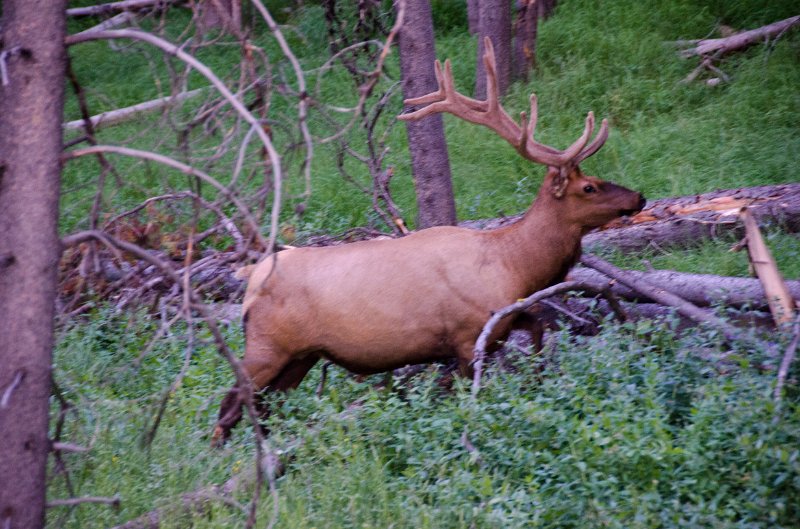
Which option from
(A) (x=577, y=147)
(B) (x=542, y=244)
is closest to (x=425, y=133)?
(A) (x=577, y=147)

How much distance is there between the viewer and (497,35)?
12.5 m

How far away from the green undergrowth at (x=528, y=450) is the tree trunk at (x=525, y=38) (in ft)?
23.8

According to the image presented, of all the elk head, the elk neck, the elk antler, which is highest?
the elk antler

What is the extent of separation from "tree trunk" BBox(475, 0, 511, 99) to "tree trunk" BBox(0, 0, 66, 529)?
864cm

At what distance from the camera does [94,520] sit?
16.7 ft

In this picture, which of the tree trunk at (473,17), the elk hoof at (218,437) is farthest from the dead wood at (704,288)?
the tree trunk at (473,17)

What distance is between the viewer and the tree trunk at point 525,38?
42.1ft

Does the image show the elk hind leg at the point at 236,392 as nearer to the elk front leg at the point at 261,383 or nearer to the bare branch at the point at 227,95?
the elk front leg at the point at 261,383

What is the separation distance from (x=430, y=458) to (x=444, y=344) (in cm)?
129

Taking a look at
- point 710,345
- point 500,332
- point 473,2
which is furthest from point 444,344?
point 473,2

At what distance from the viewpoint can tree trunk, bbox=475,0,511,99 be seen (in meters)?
12.4

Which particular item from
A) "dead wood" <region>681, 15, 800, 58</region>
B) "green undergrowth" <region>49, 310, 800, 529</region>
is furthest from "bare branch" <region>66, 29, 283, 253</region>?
"dead wood" <region>681, 15, 800, 58</region>

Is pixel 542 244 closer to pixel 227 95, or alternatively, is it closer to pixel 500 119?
pixel 500 119

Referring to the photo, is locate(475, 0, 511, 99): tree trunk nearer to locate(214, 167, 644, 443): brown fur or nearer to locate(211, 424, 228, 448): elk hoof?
locate(214, 167, 644, 443): brown fur
